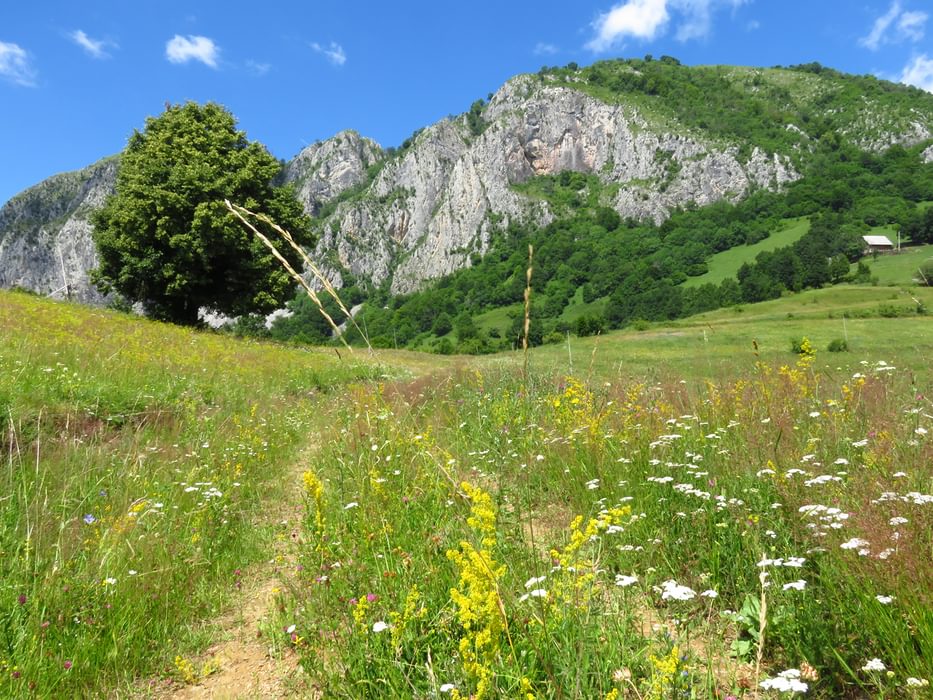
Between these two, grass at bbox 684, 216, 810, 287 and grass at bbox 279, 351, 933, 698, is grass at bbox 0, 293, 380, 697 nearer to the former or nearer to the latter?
grass at bbox 279, 351, 933, 698

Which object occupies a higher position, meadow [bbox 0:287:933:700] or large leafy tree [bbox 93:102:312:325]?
large leafy tree [bbox 93:102:312:325]

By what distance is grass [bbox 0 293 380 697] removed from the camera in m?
2.89

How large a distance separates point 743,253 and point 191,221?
489 ft

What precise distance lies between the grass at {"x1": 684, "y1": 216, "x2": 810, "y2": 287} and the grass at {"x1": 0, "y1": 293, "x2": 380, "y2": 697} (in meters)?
138

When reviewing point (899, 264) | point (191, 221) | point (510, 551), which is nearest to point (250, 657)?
point (510, 551)

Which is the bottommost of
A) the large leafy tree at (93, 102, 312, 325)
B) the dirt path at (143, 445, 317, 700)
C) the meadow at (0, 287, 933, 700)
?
the dirt path at (143, 445, 317, 700)

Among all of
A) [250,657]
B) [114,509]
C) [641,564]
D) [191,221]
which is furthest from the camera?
[191,221]

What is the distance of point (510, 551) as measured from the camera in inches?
125

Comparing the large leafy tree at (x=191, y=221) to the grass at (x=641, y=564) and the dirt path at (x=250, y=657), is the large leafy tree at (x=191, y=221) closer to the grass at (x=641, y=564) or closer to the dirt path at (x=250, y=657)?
the dirt path at (x=250, y=657)

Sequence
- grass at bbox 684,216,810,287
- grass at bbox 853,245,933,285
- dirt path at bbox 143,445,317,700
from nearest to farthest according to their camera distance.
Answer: dirt path at bbox 143,445,317,700 → grass at bbox 853,245,933,285 → grass at bbox 684,216,810,287

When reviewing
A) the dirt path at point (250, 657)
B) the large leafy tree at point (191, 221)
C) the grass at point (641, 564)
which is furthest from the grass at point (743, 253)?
the dirt path at point (250, 657)

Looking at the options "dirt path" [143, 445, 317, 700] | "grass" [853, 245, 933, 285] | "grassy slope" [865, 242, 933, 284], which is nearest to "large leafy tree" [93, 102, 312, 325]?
"dirt path" [143, 445, 317, 700]

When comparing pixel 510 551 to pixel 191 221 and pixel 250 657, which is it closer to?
pixel 250 657

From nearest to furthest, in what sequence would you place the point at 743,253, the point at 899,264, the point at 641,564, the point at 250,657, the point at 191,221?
the point at 250,657 < the point at 641,564 < the point at 191,221 < the point at 899,264 < the point at 743,253
